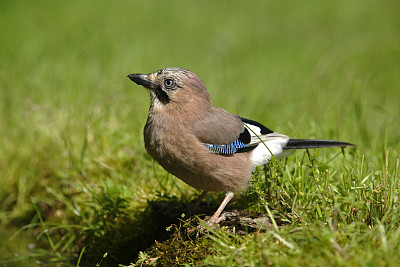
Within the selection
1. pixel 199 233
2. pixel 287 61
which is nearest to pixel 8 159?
pixel 199 233

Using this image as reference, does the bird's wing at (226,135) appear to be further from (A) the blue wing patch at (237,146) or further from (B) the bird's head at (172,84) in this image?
(B) the bird's head at (172,84)

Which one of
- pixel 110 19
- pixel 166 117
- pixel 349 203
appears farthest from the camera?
pixel 110 19

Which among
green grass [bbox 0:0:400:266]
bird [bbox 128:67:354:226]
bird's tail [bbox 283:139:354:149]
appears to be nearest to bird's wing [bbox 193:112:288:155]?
bird [bbox 128:67:354:226]

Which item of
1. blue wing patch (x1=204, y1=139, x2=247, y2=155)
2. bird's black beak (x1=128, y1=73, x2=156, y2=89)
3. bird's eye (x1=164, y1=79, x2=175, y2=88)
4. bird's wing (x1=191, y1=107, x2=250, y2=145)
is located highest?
bird's eye (x1=164, y1=79, x2=175, y2=88)

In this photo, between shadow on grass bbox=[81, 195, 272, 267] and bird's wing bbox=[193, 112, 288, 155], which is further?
bird's wing bbox=[193, 112, 288, 155]

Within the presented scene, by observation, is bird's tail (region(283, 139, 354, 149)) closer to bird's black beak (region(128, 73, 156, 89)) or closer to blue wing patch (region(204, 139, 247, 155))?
blue wing patch (region(204, 139, 247, 155))

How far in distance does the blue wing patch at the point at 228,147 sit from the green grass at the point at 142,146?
1.11ft

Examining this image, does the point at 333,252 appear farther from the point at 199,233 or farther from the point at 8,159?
the point at 8,159

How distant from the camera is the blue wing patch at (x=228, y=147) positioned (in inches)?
132

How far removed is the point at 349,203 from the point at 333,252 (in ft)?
1.84

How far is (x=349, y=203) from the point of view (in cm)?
282

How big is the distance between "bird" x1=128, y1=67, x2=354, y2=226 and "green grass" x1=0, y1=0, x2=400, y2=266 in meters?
0.24

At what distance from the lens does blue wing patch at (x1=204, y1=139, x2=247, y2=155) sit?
Result: 11.0ft

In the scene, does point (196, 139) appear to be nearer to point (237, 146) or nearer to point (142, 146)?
point (237, 146)
